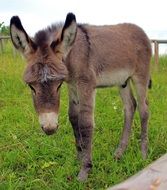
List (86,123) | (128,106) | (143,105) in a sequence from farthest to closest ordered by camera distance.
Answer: (128,106), (143,105), (86,123)

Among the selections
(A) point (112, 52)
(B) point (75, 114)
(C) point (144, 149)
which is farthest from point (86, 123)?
(C) point (144, 149)

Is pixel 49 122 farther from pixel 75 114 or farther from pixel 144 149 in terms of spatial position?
pixel 144 149

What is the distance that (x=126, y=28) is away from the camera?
5879 mm

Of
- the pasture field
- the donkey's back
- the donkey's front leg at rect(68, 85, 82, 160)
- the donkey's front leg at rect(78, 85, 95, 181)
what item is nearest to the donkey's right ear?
the donkey's back

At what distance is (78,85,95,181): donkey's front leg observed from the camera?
15.7 ft

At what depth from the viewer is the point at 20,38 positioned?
437 centimetres

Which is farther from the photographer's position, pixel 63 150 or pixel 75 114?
pixel 63 150

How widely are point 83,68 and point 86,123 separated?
2.03 ft

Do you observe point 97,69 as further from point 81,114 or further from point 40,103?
point 40,103

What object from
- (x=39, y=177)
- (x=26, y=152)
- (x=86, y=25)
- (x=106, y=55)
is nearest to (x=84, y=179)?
(x=39, y=177)

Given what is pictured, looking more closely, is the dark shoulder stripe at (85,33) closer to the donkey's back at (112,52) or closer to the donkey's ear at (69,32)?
the donkey's back at (112,52)

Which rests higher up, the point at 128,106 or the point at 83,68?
the point at 83,68

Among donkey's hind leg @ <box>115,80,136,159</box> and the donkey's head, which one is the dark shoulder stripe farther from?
donkey's hind leg @ <box>115,80,136,159</box>

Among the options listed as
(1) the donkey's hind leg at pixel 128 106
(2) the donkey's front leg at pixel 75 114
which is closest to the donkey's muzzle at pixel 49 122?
(2) the donkey's front leg at pixel 75 114
